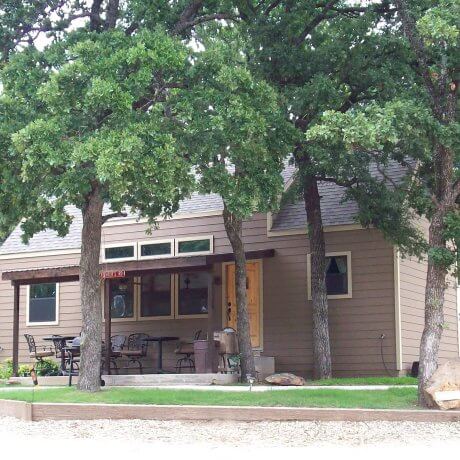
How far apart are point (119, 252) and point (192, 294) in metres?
2.37

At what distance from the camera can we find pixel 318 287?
54.3ft

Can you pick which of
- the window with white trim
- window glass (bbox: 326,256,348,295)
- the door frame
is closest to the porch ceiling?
the door frame

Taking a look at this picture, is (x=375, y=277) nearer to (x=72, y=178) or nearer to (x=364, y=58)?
(x=364, y=58)

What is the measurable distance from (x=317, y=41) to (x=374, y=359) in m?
6.62

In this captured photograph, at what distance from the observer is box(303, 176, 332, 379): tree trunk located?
16391 mm

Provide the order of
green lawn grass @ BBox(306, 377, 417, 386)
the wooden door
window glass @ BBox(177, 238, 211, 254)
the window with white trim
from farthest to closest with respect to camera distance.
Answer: the window with white trim < window glass @ BBox(177, 238, 211, 254) < the wooden door < green lawn grass @ BBox(306, 377, 417, 386)

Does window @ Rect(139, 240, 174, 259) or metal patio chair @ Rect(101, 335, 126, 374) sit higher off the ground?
window @ Rect(139, 240, 174, 259)

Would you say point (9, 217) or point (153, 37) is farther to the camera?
point (9, 217)

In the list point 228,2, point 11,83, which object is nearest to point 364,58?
point 228,2

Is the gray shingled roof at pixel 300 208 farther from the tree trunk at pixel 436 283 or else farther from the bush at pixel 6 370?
the tree trunk at pixel 436 283

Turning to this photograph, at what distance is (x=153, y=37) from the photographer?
12.5 meters

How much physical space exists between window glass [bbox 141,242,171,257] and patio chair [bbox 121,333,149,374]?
6.49 ft

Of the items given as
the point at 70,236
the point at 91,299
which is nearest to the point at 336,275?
the point at 91,299

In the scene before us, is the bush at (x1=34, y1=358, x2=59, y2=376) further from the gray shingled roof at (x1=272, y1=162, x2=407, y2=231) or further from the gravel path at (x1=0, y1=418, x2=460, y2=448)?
the gravel path at (x1=0, y1=418, x2=460, y2=448)
